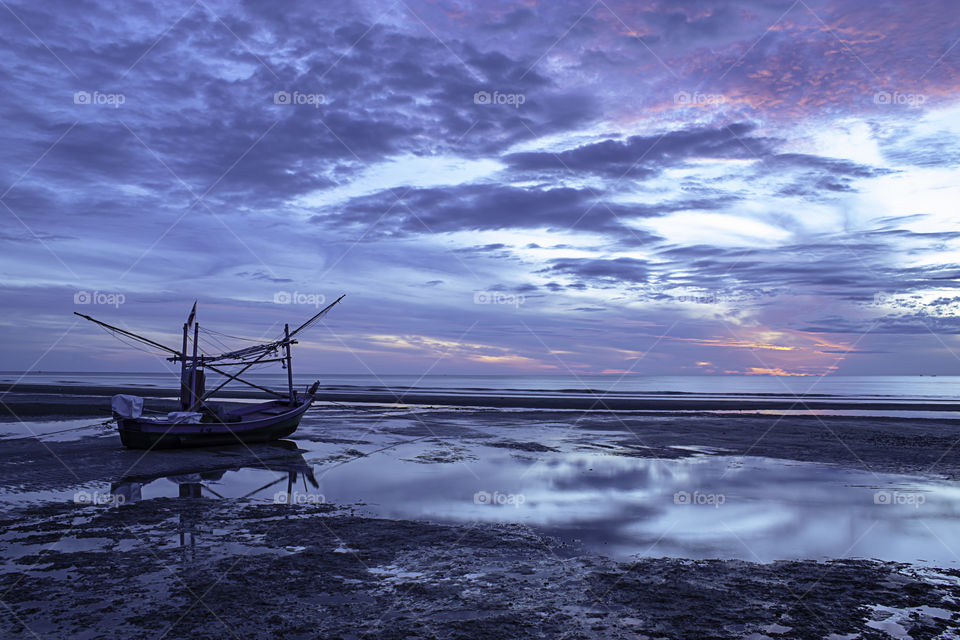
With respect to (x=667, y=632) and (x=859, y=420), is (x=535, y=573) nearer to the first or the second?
(x=667, y=632)

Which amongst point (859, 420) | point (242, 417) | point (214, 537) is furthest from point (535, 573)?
point (859, 420)

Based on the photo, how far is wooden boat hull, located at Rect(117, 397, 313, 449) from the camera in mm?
24594

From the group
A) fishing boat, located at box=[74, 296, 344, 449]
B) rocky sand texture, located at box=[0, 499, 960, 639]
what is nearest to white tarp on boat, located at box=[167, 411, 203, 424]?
fishing boat, located at box=[74, 296, 344, 449]

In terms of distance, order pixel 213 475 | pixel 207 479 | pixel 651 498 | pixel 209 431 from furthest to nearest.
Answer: pixel 209 431 → pixel 213 475 → pixel 207 479 → pixel 651 498

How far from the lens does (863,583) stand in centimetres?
979

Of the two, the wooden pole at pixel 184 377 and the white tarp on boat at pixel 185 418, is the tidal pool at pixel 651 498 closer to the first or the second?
the white tarp on boat at pixel 185 418

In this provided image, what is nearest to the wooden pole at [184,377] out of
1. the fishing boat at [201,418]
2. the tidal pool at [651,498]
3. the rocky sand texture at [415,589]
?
the fishing boat at [201,418]

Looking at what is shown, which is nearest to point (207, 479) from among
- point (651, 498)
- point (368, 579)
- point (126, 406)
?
point (126, 406)

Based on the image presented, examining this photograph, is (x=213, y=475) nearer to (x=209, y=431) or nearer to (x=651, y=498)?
(x=209, y=431)

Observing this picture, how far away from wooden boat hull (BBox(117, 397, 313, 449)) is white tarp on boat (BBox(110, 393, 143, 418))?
12.6 inches

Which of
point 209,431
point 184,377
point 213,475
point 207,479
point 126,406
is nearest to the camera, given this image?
point 207,479

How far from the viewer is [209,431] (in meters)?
26.1

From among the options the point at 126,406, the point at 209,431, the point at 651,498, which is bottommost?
the point at 651,498

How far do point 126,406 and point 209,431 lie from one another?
3398 mm
